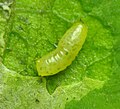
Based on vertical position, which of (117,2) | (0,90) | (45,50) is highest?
(117,2)

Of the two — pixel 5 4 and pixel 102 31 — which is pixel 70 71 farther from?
pixel 5 4

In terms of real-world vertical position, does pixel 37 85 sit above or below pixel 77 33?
below

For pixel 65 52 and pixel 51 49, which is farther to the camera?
pixel 51 49

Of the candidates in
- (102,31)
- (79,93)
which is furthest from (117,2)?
(79,93)
